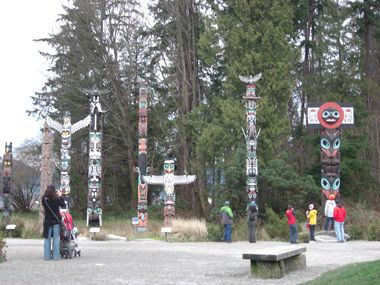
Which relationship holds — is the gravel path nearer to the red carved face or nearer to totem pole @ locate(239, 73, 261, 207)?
totem pole @ locate(239, 73, 261, 207)

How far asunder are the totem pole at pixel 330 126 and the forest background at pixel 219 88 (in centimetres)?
542

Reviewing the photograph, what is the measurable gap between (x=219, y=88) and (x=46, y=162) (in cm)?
1623

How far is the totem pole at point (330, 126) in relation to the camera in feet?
72.8

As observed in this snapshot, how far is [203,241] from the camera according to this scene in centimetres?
1972

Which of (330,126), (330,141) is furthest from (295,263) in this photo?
(330,126)

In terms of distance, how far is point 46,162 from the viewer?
23391mm

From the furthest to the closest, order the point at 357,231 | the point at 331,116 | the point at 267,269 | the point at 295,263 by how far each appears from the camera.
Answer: the point at 331,116
the point at 357,231
the point at 295,263
the point at 267,269

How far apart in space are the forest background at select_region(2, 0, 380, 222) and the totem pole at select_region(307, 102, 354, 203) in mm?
5417

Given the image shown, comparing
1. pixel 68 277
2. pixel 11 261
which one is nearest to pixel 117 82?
pixel 11 261

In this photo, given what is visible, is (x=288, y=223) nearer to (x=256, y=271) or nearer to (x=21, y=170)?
(x=256, y=271)

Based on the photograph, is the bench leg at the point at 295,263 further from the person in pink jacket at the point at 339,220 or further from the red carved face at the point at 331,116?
the red carved face at the point at 331,116

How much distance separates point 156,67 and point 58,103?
6.94 m

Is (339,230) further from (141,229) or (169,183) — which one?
(141,229)

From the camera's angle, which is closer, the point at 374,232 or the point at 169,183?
the point at 374,232
